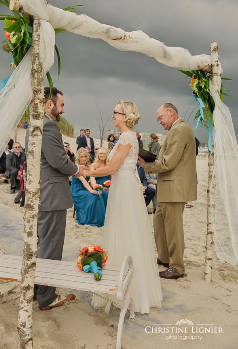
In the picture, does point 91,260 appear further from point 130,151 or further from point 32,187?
point 130,151

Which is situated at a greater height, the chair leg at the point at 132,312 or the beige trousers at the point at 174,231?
the beige trousers at the point at 174,231

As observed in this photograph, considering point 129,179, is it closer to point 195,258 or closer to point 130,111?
point 130,111

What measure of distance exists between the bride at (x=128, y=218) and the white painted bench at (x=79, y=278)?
307mm

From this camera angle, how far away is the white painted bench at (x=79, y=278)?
9.71ft

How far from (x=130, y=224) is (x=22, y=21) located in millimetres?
2162

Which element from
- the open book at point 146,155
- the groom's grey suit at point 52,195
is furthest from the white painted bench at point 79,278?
the open book at point 146,155

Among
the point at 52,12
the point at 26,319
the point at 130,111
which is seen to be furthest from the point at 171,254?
the point at 52,12

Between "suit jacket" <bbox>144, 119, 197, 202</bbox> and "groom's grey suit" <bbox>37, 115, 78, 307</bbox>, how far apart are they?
1339 mm

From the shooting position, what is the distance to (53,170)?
11.5ft

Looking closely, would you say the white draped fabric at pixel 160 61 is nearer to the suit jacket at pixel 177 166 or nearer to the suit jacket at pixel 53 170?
the suit jacket at pixel 177 166

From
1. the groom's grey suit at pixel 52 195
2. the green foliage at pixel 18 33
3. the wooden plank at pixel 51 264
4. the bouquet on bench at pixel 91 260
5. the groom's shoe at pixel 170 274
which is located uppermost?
the green foliage at pixel 18 33

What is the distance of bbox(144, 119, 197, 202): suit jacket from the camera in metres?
4.45

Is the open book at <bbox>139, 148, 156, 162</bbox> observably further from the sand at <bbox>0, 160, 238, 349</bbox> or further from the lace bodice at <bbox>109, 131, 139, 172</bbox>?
the sand at <bbox>0, 160, 238, 349</bbox>

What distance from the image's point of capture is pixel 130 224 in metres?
3.72
